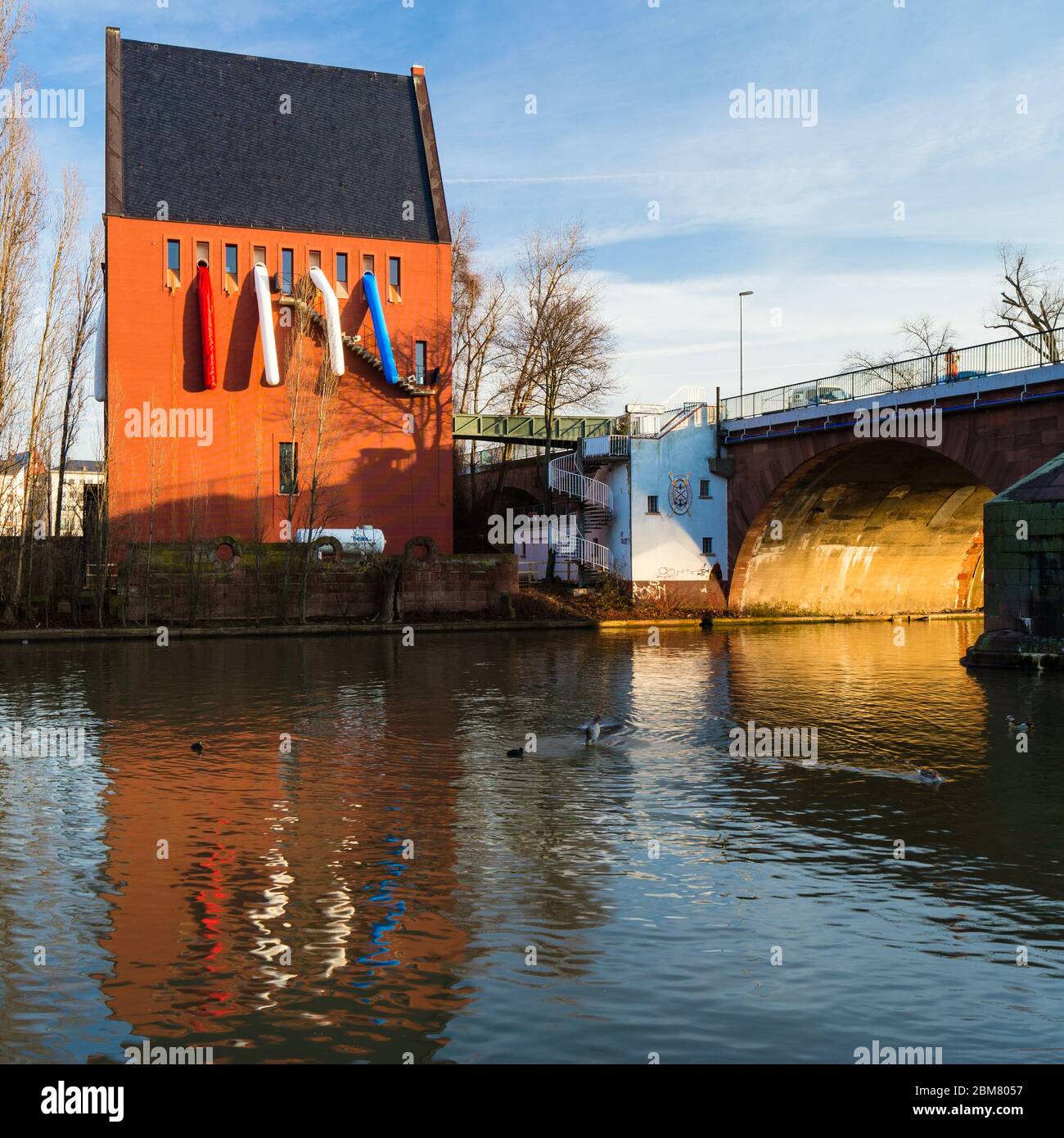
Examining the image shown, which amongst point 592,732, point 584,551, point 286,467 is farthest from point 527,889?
point 584,551

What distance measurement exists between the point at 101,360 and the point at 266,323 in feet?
22.9

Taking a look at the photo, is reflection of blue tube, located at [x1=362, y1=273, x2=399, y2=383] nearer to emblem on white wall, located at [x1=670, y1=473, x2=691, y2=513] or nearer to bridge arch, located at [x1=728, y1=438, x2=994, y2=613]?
emblem on white wall, located at [x1=670, y1=473, x2=691, y2=513]

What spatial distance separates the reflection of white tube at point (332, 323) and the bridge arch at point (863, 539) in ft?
60.0

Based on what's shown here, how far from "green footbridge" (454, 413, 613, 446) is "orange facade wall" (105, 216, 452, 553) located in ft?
21.1

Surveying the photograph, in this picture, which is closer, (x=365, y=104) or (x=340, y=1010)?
(x=340, y=1010)

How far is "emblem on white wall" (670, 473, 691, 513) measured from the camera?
181 feet

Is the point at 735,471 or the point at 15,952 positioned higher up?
the point at 735,471

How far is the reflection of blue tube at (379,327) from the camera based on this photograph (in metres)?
52.1

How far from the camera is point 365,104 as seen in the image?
187ft

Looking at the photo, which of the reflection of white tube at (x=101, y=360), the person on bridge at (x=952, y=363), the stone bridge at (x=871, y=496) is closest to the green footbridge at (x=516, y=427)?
the stone bridge at (x=871, y=496)
